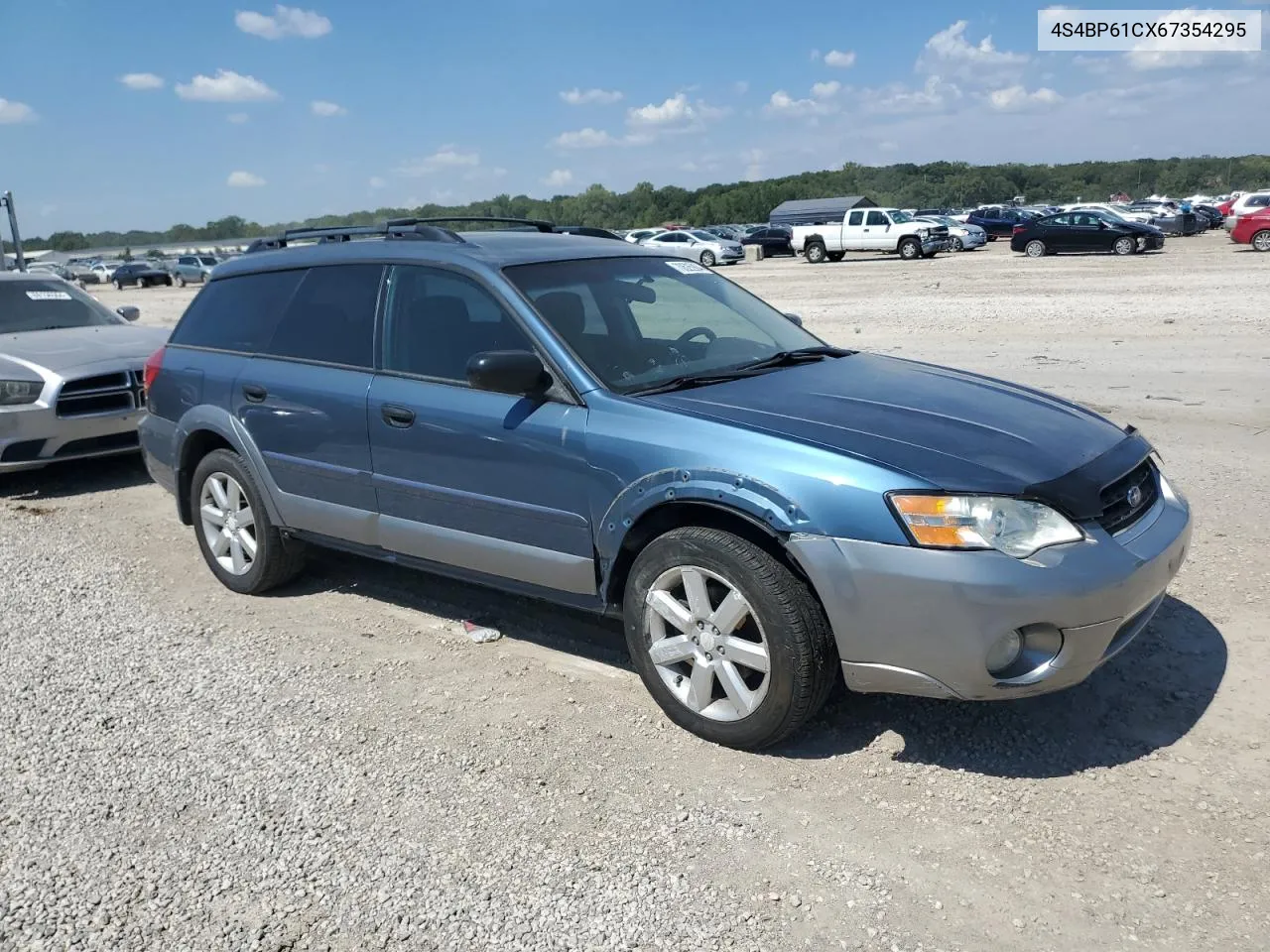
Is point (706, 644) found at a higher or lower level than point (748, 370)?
lower

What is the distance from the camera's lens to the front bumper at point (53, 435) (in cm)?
784

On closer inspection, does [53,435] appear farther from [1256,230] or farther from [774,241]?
[774,241]

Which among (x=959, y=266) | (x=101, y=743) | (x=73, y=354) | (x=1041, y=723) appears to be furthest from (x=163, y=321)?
(x=1041, y=723)

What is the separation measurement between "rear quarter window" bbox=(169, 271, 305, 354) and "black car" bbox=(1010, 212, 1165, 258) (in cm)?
3239

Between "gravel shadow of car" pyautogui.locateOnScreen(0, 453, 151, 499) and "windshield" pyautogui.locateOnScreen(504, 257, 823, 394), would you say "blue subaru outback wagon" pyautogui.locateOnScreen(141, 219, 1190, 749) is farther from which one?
"gravel shadow of car" pyautogui.locateOnScreen(0, 453, 151, 499)

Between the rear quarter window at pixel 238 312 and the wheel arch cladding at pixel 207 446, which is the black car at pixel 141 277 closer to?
the rear quarter window at pixel 238 312

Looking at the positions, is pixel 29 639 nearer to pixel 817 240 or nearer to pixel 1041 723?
pixel 1041 723

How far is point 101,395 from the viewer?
8133 millimetres

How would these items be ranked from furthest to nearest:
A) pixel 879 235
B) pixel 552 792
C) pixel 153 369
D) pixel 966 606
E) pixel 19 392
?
pixel 879 235 < pixel 19 392 < pixel 153 369 < pixel 552 792 < pixel 966 606

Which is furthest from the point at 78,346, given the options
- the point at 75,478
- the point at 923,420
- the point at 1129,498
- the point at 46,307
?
the point at 1129,498

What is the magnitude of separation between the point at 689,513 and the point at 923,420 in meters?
0.89

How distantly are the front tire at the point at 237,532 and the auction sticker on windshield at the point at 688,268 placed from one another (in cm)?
237

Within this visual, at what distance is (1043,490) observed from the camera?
11.1 ft

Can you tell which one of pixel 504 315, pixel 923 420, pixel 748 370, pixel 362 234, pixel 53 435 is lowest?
pixel 53 435
